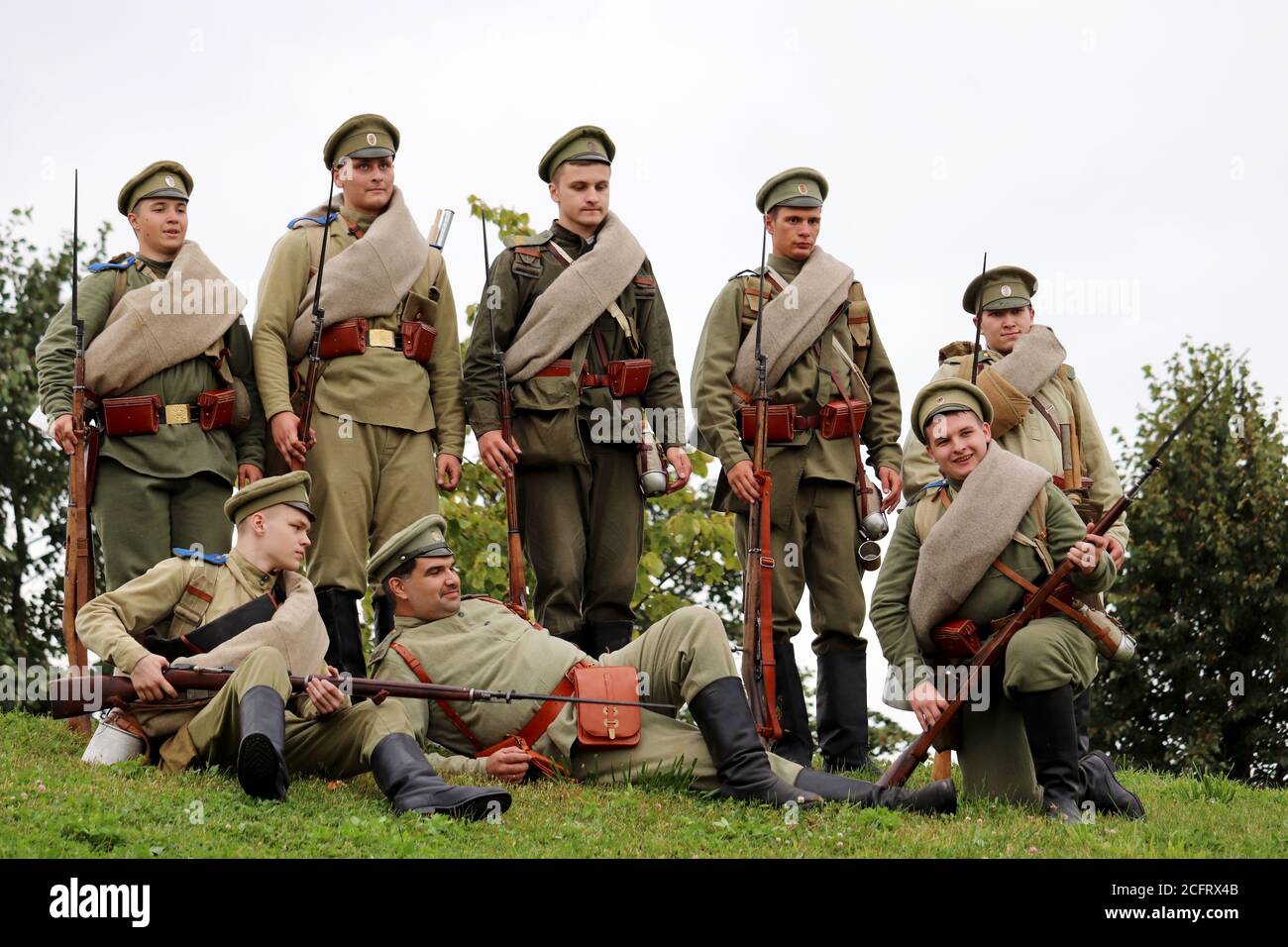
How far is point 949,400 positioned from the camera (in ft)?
29.7

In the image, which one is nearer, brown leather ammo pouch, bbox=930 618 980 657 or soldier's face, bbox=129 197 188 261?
brown leather ammo pouch, bbox=930 618 980 657

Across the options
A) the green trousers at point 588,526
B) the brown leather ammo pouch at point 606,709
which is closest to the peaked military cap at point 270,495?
the green trousers at point 588,526

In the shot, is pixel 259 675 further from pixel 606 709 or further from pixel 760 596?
pixel 760 596

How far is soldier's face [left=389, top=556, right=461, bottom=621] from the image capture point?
8930 mm

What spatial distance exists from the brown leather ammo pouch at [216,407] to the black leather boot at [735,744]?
306 cm

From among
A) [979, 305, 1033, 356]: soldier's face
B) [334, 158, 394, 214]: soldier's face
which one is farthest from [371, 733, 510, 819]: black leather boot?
[979, 305, 1033, 356]: soldier's face

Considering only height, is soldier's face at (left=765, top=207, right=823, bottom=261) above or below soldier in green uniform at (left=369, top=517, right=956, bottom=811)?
above

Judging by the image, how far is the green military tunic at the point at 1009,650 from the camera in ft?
28.1

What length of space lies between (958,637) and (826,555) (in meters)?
1.53

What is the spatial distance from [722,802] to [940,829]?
3.30 ft

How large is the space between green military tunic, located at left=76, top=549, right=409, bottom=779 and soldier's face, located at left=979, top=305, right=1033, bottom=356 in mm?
4373

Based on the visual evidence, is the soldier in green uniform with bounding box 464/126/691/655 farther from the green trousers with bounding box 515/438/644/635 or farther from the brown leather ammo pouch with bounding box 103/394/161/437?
the brown leather ammo pouch with bounding box 103/394/161/437

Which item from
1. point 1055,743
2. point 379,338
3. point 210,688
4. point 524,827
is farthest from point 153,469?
point 1055,743

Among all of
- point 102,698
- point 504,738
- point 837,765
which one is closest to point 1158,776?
point 837,765
